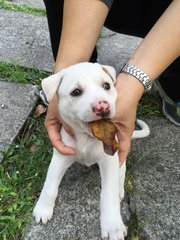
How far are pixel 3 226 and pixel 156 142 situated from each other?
100cm

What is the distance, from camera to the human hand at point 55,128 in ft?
6.20

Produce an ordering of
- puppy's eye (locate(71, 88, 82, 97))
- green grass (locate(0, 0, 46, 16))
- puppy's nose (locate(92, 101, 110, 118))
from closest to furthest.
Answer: puppy's nose (locate(92, 101, 110, 118)) < puppy's eye (locate(71, 88, 82, 97)) < green grass (locate(0, 0, 46, 16))

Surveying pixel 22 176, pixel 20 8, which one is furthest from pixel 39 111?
pixel 20 8

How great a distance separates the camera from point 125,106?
1848 mm

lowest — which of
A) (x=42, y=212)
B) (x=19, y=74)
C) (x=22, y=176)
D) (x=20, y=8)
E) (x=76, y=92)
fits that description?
(x=20, y=8)

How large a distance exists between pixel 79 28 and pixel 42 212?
2.75 ft

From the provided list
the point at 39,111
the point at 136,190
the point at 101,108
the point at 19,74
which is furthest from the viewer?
the point at 19,74

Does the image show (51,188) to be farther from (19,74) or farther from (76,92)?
(19,74)

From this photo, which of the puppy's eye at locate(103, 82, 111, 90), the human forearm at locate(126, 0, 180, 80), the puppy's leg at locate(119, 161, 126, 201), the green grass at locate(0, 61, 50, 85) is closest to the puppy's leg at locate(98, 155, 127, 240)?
the puppy's leg at locate(119, 161, 126, 201)

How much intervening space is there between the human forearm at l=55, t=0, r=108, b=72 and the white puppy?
0.21m

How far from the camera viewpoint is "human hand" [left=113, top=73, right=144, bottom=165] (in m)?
1.85

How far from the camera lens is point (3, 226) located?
6.29 feet

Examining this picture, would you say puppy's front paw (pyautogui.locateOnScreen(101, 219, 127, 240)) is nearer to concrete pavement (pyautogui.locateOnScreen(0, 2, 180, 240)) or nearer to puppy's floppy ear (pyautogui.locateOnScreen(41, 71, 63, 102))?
concrete pavement (pyautogui.locateOnScreen(0, 2, 180, 240))

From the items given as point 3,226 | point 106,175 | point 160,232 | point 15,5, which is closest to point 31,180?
point 3,226
